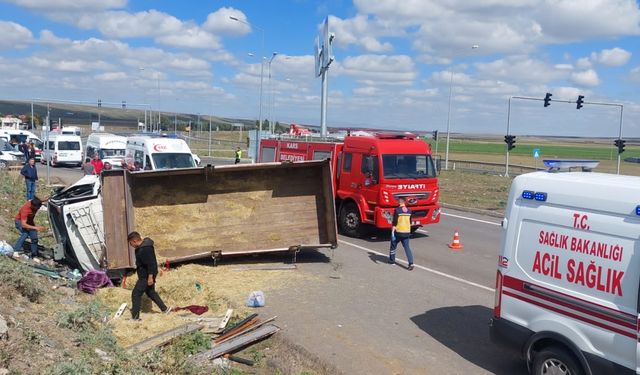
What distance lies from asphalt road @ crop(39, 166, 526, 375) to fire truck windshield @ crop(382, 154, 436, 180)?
1.86 metres

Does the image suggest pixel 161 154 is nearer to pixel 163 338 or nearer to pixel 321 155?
pixel 321 155

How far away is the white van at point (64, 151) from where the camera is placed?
39625 millimetres

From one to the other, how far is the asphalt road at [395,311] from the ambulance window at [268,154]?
23.0 ft

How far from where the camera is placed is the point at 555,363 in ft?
20.0

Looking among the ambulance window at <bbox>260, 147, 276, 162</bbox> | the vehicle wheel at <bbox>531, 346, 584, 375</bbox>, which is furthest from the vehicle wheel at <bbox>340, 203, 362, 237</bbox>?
the vehicle wheel at <bbox>531, 346, 584, 375</bbox>

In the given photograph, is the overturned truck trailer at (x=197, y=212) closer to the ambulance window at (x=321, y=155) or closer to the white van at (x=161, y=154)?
the ambulance window at (x=321, y=155)

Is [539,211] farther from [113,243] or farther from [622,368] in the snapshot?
[113,243]

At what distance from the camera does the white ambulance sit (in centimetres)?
546

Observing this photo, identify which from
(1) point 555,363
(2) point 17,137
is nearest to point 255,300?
(1) point 555,363

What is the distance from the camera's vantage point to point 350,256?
44.6 ft

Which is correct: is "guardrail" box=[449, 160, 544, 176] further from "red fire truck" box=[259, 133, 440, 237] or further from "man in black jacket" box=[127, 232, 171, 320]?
"man in black jacket" box=[127, 232, 171, 320]

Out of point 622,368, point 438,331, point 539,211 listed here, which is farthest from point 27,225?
point 622,368

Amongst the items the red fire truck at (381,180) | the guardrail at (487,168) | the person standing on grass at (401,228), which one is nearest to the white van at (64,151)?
the red fire truck at (381,180)

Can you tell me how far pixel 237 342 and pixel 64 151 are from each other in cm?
3594
